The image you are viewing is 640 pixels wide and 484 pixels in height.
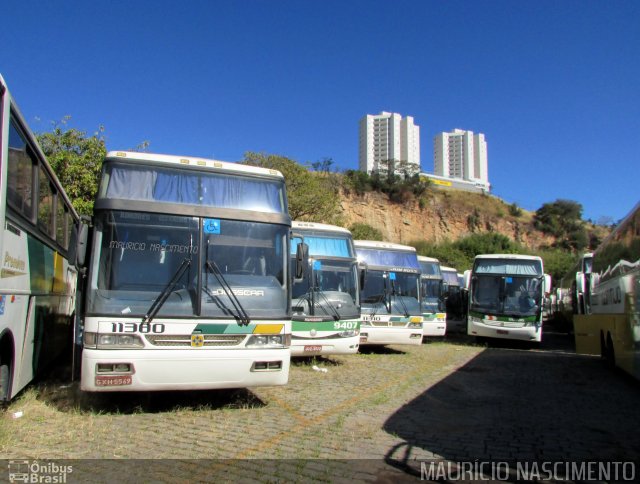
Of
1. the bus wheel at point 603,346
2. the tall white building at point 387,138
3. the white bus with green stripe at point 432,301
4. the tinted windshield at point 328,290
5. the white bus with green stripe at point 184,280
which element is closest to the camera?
the white bus with green stripe at point 184,280

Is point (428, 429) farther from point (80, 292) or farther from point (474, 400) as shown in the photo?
point (80, 292)

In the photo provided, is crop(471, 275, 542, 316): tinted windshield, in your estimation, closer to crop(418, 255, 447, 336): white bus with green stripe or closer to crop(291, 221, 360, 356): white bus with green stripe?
crop(418, 255, 447, 336): white bus with green stripe

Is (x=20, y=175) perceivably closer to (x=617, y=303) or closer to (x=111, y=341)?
(x=111, y=341)

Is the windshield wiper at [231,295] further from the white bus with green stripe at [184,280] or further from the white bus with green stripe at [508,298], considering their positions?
the white bus with green stripe at [508,298]

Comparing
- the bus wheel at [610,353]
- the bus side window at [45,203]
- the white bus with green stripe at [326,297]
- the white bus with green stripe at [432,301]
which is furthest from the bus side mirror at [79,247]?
the white bus with green stripe at [432,301]

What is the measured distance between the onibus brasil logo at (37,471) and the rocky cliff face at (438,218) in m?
51.2

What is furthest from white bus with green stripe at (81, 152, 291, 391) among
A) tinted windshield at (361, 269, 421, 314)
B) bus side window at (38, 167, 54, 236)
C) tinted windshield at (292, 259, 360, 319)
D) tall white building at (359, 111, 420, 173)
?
tall white building at (359, 111, 420, 173)

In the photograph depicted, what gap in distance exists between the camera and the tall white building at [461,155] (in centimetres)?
11738

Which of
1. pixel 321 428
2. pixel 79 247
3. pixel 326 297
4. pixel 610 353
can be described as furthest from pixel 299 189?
pixel 321 428

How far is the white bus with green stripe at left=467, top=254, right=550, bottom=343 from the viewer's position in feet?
Result: 60.0

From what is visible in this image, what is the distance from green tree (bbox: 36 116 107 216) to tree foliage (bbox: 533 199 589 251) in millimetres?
65670

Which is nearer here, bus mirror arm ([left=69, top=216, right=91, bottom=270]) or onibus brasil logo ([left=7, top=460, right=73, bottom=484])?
onibus brasil logo ([left=7, top=460, right=73, bottom=484])

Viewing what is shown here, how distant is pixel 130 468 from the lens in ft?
15.8

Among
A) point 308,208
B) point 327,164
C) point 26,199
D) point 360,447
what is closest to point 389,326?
point 360,447
